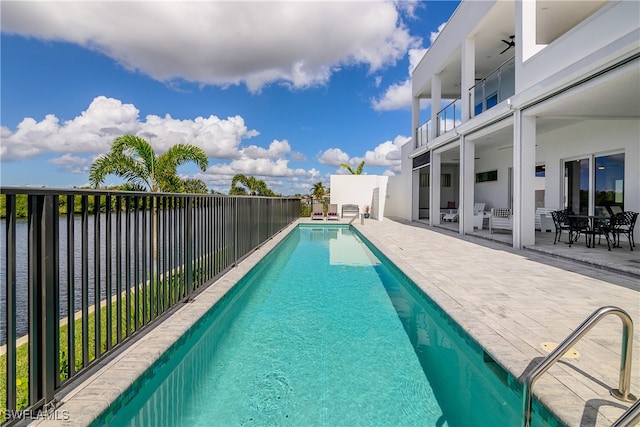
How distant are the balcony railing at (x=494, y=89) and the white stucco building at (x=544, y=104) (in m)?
0.03

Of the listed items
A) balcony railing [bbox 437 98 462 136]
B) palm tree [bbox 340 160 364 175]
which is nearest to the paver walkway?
balcony railing [bbox 437 98 462 136]

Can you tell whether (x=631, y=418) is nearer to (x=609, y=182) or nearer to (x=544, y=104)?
(x=544, y=104)

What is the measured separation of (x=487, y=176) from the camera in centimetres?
1691

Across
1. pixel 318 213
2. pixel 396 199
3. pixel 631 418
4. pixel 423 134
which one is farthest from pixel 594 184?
pixel 318 213

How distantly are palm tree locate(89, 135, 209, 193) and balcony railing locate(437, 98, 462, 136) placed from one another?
920 centimetres

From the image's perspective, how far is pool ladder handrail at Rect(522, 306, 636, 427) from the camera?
2137 millimetres

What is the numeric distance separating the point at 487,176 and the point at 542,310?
14.1 m

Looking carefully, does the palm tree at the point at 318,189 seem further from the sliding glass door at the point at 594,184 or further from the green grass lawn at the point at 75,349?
the green grass lawn at the point at 75,349

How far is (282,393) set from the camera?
291 centimetres

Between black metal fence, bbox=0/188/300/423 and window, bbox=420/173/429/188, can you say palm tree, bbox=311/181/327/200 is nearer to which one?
window, bbox=420/173/429/188

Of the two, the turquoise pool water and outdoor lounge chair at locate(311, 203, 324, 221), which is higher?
outdoor lounge chair at locate(311, 203, 324, 221)

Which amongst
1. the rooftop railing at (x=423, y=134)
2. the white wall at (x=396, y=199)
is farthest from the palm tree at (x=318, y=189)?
the rooftop railing at (x=423, y=134)

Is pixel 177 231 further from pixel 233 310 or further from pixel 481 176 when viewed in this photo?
pixel 481 176

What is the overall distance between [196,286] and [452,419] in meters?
3.45
